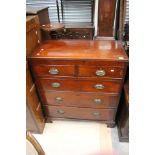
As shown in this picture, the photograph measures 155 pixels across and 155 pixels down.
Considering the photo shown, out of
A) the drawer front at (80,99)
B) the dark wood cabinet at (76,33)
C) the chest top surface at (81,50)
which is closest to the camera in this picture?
the chest top surface at (81,50)

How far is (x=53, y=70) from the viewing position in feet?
Result: 5.08

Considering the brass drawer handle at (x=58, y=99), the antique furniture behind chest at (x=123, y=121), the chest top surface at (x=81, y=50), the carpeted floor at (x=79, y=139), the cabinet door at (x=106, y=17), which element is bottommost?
the carpeted floor at (x=79, y=139)

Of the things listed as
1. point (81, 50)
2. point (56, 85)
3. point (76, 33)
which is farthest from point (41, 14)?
point (56, 85)

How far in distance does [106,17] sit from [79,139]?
4.43ft

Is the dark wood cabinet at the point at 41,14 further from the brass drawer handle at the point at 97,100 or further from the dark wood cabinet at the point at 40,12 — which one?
the brass drawer handle at the point at 97,100

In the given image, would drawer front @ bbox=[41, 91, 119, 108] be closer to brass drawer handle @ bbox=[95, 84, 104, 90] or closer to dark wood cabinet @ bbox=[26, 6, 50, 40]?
brass drawer handle @ bbox=[95, 84, 104, 90]

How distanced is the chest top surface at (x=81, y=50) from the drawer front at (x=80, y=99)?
1.31ft

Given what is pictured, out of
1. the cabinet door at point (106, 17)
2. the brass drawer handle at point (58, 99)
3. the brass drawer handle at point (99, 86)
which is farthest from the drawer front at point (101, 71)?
the cabinet door at point (106, 17)

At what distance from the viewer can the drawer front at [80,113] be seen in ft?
5.98

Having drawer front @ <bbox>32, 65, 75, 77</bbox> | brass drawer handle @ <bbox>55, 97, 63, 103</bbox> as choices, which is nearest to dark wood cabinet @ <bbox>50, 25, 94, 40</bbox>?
drawer front @ <bbox>32, 65, 75, 77</bbox>
